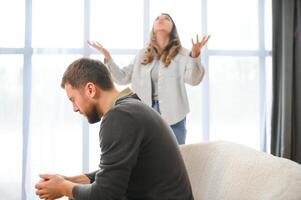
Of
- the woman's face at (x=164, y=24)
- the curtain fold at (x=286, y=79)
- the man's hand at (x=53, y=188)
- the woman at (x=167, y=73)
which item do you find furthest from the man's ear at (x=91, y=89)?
the curtain fold at (x=286, y=79)

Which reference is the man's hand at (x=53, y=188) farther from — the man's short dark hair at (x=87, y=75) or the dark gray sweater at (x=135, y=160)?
the man's short dark hair at (x=87, y=75)

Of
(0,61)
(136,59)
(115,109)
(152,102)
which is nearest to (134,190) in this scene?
(115,109)

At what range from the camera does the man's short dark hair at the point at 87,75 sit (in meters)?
1.22

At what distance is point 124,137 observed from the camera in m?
1.09

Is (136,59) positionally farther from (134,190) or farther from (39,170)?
(134,190)

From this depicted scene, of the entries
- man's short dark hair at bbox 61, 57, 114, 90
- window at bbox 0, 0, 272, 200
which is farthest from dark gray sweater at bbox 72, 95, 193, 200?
window at bbox 0, 0, 272, 200

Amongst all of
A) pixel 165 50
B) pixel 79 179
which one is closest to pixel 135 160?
pixel 79 179

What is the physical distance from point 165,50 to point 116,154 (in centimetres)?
157

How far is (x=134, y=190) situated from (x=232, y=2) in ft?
7.89

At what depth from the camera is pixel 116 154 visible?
1086mm

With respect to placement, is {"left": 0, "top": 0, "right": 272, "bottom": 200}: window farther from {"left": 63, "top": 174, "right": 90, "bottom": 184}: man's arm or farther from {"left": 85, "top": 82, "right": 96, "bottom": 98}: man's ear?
{"left": 85, "top": 82, "right": 96, "bottom": 98}: man's ear

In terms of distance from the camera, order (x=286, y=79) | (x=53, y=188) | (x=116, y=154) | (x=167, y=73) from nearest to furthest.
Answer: (x=116, y=154) → (x=53, y=188) → (x=167, y=73) → (x=286, y=79)

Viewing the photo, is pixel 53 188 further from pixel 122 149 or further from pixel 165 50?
pixel 165 50

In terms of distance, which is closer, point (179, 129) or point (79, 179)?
point (79, 179)
